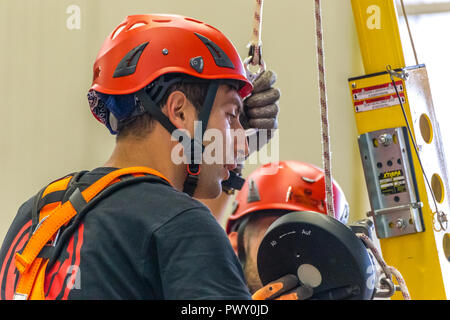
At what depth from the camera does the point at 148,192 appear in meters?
1.38

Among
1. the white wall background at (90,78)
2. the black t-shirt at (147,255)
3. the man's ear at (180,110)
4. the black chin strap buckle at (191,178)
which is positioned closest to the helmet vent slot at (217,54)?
the man's ear at (180,110)

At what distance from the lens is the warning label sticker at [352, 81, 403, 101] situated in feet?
7.54

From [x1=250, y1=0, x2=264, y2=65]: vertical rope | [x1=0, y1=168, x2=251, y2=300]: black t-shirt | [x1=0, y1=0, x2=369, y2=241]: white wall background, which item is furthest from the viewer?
[x1=0, y1=0, x2=369, y2=241]: white wall background

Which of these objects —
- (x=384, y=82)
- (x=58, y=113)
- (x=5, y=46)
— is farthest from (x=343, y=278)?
(x=5, y=46)

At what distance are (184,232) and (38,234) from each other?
33 cm

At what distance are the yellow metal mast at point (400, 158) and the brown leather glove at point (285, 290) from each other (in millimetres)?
740

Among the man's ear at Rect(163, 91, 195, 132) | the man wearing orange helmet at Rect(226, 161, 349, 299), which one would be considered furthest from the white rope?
the man wearing orange helmet at Rect(226, 161, 349, 299)

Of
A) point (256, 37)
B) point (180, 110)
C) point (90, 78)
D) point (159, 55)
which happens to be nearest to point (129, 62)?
point (159, 55)

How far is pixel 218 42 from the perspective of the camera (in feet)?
5.88

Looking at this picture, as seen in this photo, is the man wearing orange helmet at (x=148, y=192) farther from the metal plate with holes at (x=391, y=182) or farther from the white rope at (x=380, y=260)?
the metal plate with holes at (x=391, y=182)

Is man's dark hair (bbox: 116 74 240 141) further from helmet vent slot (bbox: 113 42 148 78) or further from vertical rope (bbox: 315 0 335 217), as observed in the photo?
vertical rope (bbox: 315 0 335 217)

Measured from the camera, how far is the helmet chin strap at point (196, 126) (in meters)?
1.65

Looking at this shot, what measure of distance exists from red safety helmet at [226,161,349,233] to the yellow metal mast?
0.83 m

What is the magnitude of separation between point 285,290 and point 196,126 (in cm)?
46
